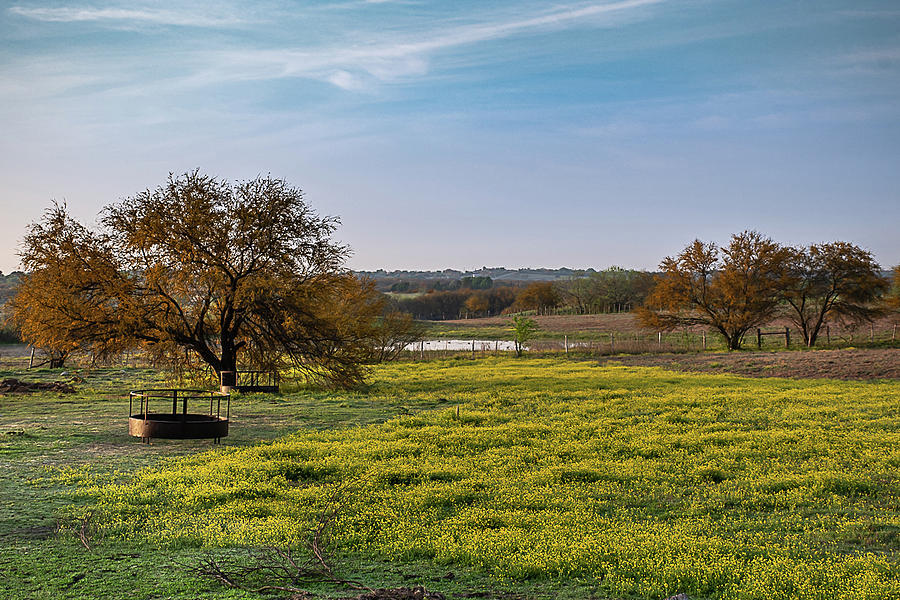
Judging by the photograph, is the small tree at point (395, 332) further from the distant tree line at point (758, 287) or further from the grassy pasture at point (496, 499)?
the grassy pasture at point (496, 499)

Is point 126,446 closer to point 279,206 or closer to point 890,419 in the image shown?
point 279,206

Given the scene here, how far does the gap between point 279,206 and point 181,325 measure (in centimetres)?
613

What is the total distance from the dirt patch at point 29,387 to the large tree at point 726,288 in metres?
43.6

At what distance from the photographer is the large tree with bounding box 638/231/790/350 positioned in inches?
2306

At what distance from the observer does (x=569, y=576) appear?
7754mm

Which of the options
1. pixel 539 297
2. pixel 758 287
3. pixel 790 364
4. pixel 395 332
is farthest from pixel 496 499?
pixel 539 297

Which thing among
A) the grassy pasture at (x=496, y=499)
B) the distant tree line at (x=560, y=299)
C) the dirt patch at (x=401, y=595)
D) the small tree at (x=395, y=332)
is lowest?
Result: the grassy pasture at (x=496, y=499)

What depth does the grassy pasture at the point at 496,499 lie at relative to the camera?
7.64 metres

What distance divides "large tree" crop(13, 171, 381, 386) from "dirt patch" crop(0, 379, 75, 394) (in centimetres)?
195

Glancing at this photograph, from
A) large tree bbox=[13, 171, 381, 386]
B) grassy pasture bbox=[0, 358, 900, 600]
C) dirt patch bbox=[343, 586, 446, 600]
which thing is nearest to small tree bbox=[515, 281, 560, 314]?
large tree bbox=[13, 171, 381, 386]

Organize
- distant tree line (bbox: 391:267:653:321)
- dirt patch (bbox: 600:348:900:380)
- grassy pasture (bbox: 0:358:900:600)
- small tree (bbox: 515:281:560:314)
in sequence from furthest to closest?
small tree (bbox: 515:281:560:314) → distant tree line (bbox: 391:267:653:321) → dirt patch (bbox: 600:348:900:380) → grassy pasture (bbox: 0:358:900:600)

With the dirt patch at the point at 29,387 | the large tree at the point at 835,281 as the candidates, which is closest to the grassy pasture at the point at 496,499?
the dirt patch at the point at 29,387

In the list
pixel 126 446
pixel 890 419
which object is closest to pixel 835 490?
pixel 890 419

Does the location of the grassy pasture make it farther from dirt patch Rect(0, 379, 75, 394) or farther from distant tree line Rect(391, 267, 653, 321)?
distant tree line Rect(391, 267, 653, 321)
